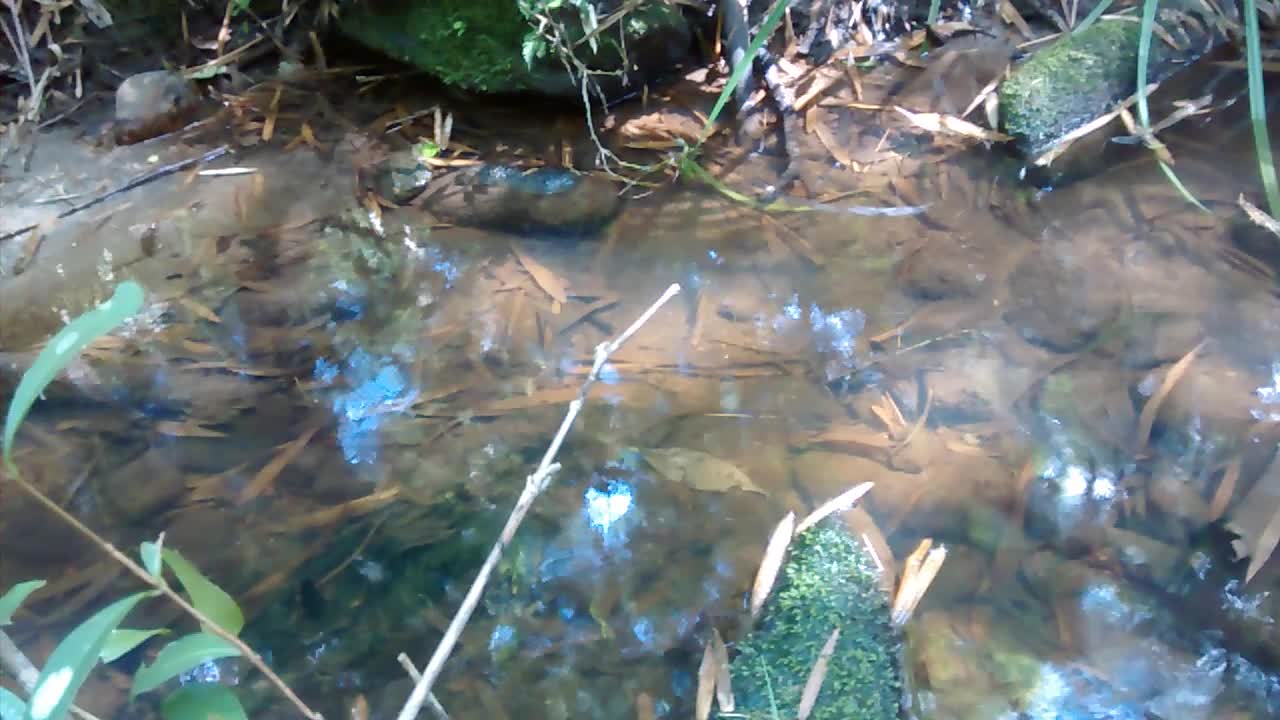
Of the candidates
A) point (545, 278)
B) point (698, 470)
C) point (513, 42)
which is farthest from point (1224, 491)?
point (513, 42)

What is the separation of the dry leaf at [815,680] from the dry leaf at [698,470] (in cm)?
37

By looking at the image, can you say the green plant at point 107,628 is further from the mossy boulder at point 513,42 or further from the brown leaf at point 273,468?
the mossy boulder at point 513,42

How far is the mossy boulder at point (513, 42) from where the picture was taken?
2521 mm

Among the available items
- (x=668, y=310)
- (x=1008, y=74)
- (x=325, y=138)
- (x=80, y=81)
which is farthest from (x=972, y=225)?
(x=80, y=81)

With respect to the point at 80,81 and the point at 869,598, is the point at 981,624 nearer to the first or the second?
the point at 869,598

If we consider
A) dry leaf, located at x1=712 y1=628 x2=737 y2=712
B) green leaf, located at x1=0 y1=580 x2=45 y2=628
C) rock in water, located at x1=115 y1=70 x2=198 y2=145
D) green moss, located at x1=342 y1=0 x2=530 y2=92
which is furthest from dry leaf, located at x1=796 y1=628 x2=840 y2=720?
rock in water, located at x1=115 y1=70 x2=198 y2=145

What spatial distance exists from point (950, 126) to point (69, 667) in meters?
2.48

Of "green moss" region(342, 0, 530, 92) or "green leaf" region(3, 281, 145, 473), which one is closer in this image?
"green leaf" region(3, 281, 145, 473)

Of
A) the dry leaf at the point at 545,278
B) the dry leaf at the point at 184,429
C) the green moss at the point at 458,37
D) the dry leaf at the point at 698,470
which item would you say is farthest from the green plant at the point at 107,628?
the green moss at the point at 458,37

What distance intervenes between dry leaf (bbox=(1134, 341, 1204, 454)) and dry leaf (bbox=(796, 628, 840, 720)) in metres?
0.81

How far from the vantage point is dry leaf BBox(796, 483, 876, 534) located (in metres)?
1.62

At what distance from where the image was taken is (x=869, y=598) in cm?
146

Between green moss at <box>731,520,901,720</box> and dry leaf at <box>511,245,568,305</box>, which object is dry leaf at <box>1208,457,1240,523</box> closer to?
green moss at <box>731,520,901,720</box>

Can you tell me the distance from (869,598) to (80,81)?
3031mm
